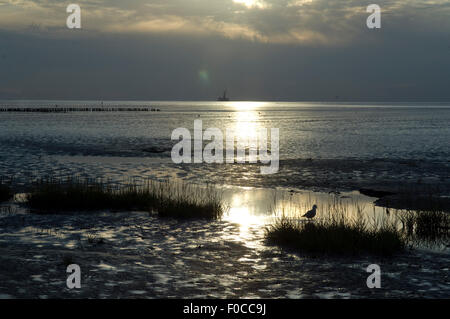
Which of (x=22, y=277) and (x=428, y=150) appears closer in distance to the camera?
(x=22, y=277)

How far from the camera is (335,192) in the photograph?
23.1 m

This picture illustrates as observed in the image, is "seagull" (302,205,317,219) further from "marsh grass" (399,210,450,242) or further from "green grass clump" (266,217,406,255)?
"marsh grass" (399,210,450,242)

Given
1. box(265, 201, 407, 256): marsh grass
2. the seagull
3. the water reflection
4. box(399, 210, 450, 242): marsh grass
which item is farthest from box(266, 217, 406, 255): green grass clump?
the seagull

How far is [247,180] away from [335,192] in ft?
20.2

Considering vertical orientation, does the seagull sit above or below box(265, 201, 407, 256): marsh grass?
above

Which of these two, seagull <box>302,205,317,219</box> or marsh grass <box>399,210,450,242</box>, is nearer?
marsh grass <box>399,210,450,242</box>

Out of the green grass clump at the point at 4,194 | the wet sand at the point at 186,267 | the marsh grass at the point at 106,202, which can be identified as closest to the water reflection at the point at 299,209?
the wet sand at the point at 186,267

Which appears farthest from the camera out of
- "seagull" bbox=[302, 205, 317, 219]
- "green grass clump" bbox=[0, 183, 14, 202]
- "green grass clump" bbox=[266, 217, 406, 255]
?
"green grass clump" bbox=[0, 183, 14, 202]

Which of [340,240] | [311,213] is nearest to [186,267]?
[340,240]

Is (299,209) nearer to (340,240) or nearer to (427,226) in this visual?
(427,226)

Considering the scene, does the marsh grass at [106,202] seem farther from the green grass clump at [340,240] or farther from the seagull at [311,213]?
the green grass clump at [340,240]
